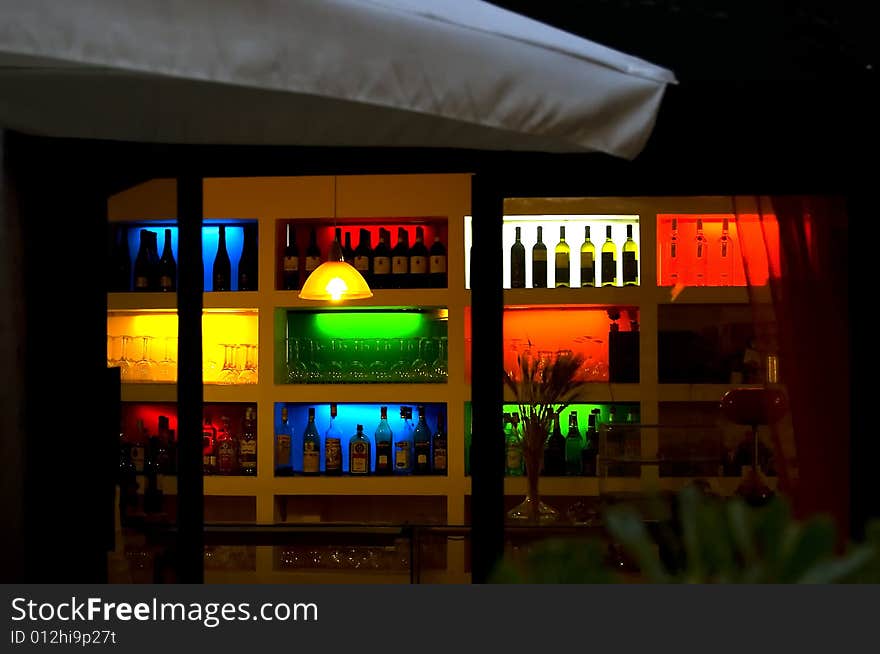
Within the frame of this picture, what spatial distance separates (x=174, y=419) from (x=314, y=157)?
807 mm

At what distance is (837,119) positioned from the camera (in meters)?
2.86

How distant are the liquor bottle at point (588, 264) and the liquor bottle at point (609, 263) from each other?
0.03 m

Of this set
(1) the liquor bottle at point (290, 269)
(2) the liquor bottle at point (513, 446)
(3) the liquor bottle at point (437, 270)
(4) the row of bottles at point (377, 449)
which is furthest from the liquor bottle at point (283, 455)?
(2) the liquor bottle at point (513, 446)

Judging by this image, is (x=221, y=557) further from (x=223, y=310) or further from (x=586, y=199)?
(x=586, y=199)

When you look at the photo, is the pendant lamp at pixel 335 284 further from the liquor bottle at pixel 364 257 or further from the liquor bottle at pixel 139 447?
the liquor bottle at pixel 139 447

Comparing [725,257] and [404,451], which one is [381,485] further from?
[725,257]

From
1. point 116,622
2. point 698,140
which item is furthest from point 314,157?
point 116,622

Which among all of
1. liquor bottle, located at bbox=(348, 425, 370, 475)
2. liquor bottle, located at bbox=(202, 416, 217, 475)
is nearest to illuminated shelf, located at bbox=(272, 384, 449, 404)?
liquor bottle, located at bbox=(348, 425, 370, 475)

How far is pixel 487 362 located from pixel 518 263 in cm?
54

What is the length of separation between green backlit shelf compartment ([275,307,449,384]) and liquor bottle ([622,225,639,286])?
1389 mm

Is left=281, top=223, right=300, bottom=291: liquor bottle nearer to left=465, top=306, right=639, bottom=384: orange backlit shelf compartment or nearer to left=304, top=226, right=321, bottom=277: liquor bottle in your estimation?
left=304, top=226, right=321, bottom=277: liquor bottle

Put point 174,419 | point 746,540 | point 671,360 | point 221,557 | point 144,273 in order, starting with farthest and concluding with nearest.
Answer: point 221,557
point 671,360
point 144,273
point 174,419
point 746,540

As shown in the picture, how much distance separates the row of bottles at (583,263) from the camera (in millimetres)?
3217

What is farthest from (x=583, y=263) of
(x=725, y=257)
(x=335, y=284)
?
(x=335, y=284)
